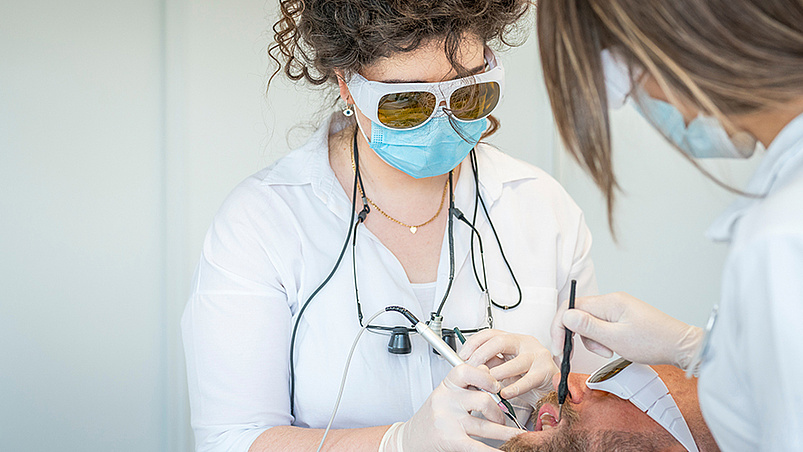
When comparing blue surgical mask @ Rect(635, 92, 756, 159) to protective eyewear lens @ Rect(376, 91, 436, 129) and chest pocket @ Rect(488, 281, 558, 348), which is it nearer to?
protective eyewear lens @ Rect(376, 91, 436, 129)

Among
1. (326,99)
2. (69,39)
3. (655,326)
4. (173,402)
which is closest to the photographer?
(655,326)

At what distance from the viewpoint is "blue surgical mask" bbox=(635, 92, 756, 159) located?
79 cm

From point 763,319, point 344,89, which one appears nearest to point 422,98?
point 344,89

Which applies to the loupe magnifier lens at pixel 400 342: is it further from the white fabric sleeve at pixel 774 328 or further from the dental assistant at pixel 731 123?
the white fabric sleeve at pixel 774 328

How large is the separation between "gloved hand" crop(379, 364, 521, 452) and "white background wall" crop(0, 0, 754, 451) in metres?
1.09

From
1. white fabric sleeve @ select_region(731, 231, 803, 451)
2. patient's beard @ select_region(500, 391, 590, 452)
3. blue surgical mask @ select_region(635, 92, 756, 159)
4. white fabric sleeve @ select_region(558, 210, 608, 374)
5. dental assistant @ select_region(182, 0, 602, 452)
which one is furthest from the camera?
white fabric sleeve @ select_region(558, 210, 608, 374)

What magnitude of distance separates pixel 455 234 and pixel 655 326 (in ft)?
1.78

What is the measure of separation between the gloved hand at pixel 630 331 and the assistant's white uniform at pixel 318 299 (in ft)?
0.97

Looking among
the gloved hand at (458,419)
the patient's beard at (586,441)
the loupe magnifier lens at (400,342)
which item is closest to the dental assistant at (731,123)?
the patient's beard at (586,441)

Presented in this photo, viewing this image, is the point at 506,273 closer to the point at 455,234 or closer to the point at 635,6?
the point at 455,234

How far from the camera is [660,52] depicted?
0.70 m

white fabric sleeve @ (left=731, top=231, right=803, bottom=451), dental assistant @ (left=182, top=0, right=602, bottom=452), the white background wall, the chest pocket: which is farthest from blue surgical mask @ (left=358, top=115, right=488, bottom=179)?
white fabric sleeve @ (left=731, top=231, right=803, bottom=451)

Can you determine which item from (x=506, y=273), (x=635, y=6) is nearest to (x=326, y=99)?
(x=506, y=273)

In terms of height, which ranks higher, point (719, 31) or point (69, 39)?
point (69, 39)
